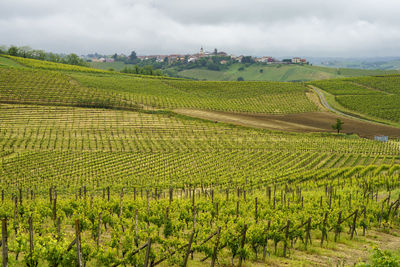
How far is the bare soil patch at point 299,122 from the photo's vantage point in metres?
89.3

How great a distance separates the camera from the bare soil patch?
293 feet

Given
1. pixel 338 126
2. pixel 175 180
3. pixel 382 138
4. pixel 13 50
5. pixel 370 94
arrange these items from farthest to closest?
pixel 13 50 → pixel 370 94 → pixel 338 126 → pixel 382 138 → pixel 175 180

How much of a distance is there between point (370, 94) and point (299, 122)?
4832 centimetres

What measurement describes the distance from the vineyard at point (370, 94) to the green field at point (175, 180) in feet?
7.97

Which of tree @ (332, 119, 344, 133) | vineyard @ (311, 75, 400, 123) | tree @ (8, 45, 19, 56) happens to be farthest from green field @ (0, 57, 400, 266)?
tree @ (8, 45, 19, 56)

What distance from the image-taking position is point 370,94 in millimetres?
128875

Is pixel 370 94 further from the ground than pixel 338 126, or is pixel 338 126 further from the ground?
pixel 370 94

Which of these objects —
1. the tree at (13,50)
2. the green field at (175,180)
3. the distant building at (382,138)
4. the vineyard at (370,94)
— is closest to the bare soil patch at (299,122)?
the distant building at (382,138)

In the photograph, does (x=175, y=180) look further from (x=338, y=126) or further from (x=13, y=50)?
(x=13, y=50)

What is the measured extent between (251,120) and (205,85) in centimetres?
5213

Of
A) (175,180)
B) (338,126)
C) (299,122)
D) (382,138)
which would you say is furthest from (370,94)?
(175,180)

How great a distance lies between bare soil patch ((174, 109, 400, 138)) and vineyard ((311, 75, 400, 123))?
11754 mm

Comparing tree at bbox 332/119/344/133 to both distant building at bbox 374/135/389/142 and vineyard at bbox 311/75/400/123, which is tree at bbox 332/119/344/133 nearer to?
distant building at bbox 374/135/389/142

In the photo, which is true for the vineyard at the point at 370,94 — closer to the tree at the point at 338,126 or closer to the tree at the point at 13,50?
the tree at the point at 338,126
